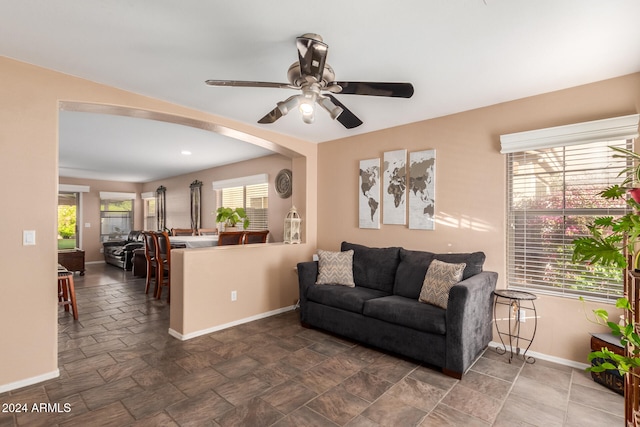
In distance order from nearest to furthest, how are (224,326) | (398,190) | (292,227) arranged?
1. (224,326)
2. (398,190)
3. (292,227)

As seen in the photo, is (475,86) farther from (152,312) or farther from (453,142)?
(152,312)

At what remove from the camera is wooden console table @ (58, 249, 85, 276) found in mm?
6684

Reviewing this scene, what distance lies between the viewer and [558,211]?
2.99m

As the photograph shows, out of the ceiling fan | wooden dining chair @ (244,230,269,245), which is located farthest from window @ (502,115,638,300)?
wooden dining chair @ (244,230,269,245)

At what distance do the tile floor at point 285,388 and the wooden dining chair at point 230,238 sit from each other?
1585mm

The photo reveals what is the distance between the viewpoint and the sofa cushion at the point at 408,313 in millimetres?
2746

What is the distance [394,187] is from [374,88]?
6.92ft

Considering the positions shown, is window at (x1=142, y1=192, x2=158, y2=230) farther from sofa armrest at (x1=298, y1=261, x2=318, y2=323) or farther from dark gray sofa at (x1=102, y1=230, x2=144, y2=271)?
sofa armrest at (x1=298, y1=261, x2=318, y2=323)

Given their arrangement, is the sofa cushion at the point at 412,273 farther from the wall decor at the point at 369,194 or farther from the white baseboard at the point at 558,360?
the white baseboard at the point at 558,360

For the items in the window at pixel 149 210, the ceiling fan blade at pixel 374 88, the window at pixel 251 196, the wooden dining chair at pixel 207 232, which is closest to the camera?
the ceiling fan blade at pixel 374 88

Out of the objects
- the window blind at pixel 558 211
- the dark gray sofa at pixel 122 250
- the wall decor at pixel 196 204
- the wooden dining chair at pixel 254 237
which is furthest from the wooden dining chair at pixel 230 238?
the dark gray sofa at pixel 122 250

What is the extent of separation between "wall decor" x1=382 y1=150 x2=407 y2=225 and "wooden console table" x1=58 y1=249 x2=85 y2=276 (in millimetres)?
6598

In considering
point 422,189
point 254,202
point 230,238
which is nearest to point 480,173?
point 422,189

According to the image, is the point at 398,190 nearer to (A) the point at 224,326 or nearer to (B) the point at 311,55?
(B) the point at 311,55
